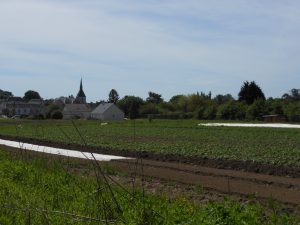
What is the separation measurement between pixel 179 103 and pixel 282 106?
2001 inches

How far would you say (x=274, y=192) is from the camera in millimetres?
12242

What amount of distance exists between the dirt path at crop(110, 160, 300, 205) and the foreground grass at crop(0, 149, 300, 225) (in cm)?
188

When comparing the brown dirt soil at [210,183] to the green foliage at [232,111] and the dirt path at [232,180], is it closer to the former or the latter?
the dirt path at [232,180]

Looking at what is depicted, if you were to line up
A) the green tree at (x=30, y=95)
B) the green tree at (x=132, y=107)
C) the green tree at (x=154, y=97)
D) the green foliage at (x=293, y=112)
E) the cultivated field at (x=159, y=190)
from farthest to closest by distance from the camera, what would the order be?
the green tree at (x=30, y=95), the green tree at (x=154, y=97), the green foliage at (x=293, y=112), the green tree at (x=132, y=107), the cultivated field at (x=159, y=190)

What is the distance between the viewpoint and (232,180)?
47.7 feet

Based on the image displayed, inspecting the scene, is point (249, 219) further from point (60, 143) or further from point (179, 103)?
point (179, 103)

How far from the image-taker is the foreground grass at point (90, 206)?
5.99m

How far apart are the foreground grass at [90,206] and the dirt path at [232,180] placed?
1880 mm

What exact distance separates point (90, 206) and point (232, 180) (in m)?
7.62

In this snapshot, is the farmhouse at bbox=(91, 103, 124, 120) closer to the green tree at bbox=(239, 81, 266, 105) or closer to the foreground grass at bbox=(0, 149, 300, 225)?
the green tree at bbox=(239, 81, 266, 105)

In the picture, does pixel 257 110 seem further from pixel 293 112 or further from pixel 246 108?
pixel 293 112

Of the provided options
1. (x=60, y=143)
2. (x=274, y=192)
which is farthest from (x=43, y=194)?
(x=60, y=143)

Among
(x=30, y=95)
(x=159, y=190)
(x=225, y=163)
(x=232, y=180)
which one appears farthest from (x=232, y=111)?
(x=30, y=95)

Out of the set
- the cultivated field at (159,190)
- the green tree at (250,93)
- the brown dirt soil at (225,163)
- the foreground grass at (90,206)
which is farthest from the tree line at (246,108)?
the foreground grass at (90,206)
